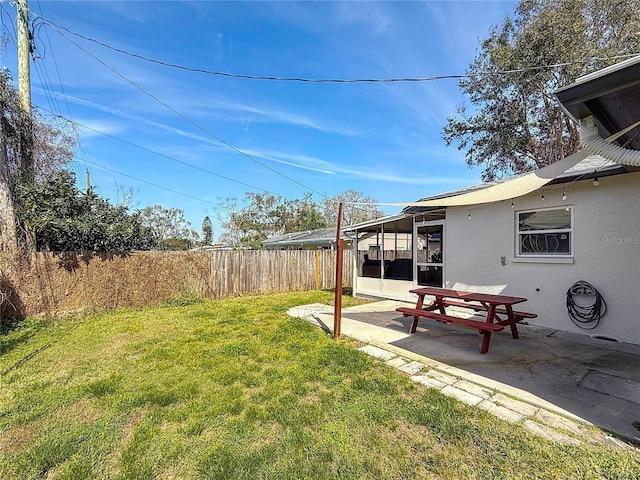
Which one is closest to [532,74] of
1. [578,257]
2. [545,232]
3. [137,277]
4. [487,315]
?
[545,232]

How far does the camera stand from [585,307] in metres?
5.06

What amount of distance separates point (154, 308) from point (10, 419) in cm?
566

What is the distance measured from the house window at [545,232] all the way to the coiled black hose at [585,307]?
618mm

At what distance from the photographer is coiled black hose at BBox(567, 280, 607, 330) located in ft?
16.0

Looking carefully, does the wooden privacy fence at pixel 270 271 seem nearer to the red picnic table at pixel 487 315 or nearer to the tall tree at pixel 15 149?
the tall tree at pixel 15 149

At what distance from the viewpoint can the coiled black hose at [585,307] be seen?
192 inches

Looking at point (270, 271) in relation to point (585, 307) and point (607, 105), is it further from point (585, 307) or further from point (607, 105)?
point (607, 105)

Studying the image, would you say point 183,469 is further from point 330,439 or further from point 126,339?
point 126,339

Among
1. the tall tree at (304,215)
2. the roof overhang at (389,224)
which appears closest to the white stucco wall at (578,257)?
the roof overhang at (389,224)

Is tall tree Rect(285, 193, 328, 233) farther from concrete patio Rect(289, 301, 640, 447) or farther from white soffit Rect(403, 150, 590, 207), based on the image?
white soffit Rect(403, 150, 590, 207)

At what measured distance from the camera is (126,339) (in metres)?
5.30

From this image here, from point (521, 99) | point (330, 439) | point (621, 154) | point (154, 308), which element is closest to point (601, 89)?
point (621, 154)

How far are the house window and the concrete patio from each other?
1464 mm

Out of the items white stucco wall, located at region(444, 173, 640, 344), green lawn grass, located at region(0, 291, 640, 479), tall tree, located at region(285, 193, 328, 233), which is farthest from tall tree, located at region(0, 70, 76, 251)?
tall tree, located at region(285, 193, 328, 233)
